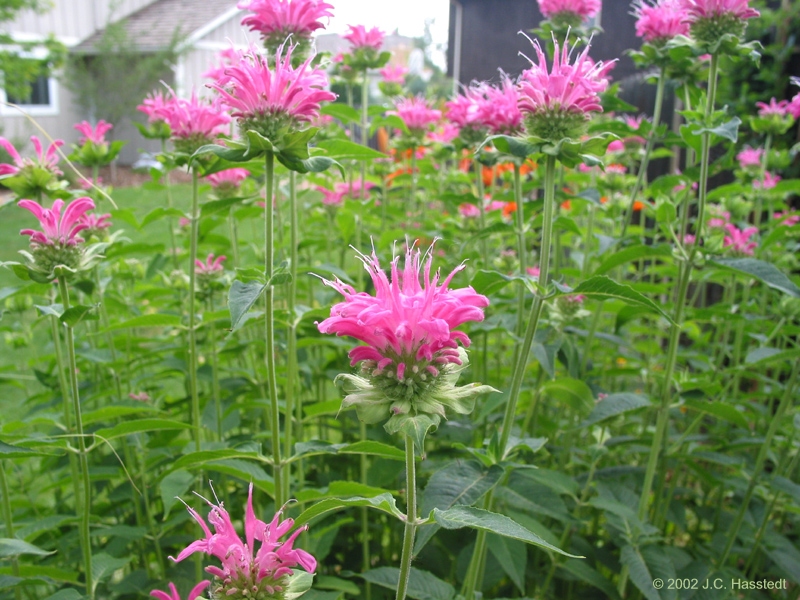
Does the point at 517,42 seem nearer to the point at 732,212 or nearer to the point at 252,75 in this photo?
the point at 732,212

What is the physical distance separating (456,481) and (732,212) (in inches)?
80.4

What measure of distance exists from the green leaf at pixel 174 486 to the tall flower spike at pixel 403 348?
24.3 inches

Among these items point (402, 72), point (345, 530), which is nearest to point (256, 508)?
point (345, 530)

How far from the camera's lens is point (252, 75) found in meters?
1.14

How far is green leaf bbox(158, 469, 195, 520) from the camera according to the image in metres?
1.28

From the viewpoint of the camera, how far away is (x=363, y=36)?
7.27ft

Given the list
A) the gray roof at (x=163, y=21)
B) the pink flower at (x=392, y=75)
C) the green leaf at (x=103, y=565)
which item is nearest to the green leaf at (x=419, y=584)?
the green leaf at (x=103, y=565)

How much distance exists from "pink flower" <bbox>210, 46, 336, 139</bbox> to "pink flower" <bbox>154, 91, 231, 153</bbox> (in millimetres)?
388

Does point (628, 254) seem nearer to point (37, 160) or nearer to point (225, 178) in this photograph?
point (225, 178)

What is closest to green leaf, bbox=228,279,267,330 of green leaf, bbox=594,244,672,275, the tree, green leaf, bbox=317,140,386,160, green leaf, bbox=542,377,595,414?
green leaf, bbox=317,140,386,160

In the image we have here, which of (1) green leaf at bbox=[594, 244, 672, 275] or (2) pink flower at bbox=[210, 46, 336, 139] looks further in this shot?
(1) green leaf at bbox=[594, 244, 672, 275]

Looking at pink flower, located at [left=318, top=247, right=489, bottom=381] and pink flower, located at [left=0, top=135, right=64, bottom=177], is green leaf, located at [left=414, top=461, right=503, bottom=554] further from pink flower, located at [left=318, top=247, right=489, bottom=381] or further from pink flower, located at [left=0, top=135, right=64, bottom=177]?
pink flower, located at [left=0, top=135, right=64, bottom=177]

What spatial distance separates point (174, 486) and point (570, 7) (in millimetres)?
1830

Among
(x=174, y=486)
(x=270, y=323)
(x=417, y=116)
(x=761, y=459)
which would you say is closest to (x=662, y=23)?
(x=417, y=116)
